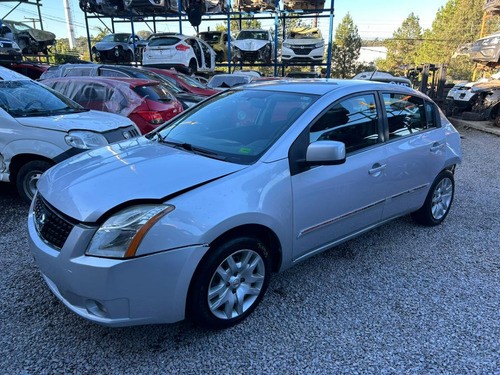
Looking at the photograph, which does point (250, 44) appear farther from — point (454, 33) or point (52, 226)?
point (454, 33)

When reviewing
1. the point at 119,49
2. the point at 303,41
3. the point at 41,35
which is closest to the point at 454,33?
the point at 303,41

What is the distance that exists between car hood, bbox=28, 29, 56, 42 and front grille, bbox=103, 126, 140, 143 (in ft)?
55.6

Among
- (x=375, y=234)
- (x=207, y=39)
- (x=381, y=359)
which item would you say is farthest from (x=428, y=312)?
(x=207, y=39)

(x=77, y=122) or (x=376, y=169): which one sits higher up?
(x=77, y=122)

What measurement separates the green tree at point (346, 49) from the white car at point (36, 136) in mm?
39513

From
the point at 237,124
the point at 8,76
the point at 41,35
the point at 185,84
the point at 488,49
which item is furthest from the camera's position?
the point at 41,35

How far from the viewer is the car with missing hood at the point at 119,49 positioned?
17.0 m

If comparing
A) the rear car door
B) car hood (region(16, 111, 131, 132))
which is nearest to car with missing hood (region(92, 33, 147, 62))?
car hood (region(16, 111, 131, 132))

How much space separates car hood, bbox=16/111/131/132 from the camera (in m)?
4.35

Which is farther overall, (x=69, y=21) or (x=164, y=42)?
(x=69, y=21)

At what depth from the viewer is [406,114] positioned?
3.68 meters

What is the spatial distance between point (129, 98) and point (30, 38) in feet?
51.2

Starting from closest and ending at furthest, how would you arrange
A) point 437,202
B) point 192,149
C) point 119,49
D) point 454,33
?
point 192,149 → point 437,202 → point 119,49 → point 454,33

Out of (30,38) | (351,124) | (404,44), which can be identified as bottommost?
(351,124)
